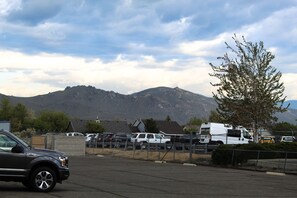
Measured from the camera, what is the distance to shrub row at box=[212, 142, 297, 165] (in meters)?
28.9

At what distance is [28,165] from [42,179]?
0.58 m

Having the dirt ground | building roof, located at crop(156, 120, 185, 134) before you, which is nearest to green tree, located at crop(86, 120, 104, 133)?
building roof, located at crop(156, 120, 185, 134)

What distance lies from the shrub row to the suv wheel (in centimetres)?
1631

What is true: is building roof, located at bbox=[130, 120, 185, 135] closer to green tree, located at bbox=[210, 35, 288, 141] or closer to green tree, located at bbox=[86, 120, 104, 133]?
green tree, located at bbox=[86, 120, 104, 133]

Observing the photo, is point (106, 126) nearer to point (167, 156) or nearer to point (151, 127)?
point (151, 127)

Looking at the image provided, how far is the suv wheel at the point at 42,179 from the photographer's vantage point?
1435 cm

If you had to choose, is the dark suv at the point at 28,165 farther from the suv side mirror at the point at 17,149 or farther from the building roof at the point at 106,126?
the building roof at the point at 106,126

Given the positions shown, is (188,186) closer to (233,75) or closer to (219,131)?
(233,75)

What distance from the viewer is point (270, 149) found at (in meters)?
29.4

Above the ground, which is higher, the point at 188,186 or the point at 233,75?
the point at 233,75

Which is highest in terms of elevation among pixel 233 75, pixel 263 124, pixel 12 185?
pixel 233 75

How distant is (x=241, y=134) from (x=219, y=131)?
13.6 feet

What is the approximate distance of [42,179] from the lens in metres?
14.4

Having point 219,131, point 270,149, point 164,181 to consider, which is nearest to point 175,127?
point 219,131
